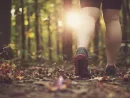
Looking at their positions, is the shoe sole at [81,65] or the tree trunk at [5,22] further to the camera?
the tree trunk at [5,22]

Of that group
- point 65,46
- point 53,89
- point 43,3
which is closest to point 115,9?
point 53,89

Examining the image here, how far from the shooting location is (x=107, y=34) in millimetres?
3723

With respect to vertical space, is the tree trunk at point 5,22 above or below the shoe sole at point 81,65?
above

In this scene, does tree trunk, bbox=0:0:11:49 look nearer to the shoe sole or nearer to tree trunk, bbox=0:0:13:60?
tree trunk, bbox=0:0:13:60

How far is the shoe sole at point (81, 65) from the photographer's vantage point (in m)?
3.19

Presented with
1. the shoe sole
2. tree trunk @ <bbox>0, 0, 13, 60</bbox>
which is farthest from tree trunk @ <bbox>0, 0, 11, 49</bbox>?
the shoe sole

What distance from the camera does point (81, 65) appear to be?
323cm

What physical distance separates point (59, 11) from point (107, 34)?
40.0ft

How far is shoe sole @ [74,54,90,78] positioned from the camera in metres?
3.19

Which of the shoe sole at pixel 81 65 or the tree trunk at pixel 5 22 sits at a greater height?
the tree trunk at pixel 5 22

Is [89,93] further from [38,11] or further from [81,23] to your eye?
[38,11]

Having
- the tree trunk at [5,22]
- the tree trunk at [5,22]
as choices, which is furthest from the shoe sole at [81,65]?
→ the tree trunk at [5,22]

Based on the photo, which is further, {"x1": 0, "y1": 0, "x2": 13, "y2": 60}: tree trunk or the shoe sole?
{"x1": 0, "y1": 0, "x2": 13, "y2": 60}: tree trunk

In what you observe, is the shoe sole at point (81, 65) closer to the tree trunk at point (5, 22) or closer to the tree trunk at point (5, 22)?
the tree trunk at point (5, 22)
